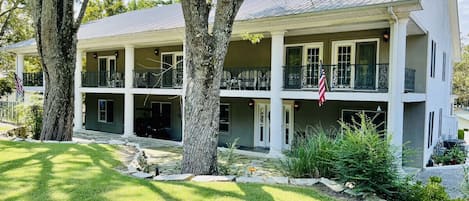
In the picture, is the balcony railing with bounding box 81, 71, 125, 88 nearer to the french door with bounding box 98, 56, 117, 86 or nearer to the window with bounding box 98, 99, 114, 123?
the french door with bounding box 98, 56, 117, 86

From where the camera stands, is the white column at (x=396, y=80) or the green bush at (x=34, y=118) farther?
the green bush at (x=34, y=118)

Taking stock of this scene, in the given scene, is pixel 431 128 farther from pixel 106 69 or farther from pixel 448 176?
pixel 106 69

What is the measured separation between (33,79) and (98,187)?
2074 centimetres

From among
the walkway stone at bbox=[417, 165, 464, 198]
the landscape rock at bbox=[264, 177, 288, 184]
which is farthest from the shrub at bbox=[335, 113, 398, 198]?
the walkway stone at bbox=[417, 165, 464, 198]

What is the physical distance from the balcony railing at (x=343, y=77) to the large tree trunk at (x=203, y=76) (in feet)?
19.1

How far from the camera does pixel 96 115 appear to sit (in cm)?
2391

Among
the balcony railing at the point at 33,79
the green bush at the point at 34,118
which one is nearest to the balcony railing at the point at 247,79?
the green bush at the point at 34,118

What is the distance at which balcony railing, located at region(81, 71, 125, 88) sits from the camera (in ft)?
67.9

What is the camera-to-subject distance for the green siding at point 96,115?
22505 millimetres

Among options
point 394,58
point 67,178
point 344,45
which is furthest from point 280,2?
point 67,178

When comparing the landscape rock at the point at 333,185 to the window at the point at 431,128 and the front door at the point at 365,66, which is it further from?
the window at the point at 431,128

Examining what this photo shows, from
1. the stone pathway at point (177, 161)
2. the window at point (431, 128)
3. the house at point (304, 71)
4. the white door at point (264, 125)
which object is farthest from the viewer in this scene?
the white door at point (264, 125)

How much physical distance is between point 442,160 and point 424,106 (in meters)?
3.15

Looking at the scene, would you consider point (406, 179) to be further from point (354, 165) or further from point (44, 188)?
point (44, 188)
